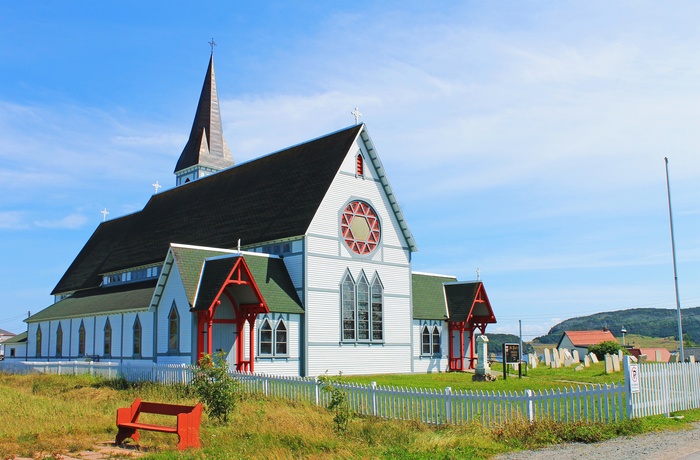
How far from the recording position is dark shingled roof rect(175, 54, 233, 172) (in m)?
61.9

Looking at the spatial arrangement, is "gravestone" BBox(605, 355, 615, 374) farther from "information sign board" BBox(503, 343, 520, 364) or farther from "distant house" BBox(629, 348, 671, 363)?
"distant house" BBox(629, 348, 671, 363)

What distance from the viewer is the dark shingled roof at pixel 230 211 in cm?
3719

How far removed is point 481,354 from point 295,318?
361 inches

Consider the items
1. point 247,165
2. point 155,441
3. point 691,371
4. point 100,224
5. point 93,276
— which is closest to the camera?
point 155,441

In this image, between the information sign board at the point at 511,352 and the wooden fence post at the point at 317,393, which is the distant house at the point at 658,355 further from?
the wooden fence post at the point at 317,393

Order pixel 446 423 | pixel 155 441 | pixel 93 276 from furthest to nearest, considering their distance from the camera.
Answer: pixel 93 276 → pixel 446 423 → pixel 155 441

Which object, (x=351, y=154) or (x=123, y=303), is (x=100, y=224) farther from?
(x=351, y=154)

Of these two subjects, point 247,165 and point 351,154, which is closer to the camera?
point 351,154

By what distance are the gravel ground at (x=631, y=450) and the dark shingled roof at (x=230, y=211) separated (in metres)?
22.3

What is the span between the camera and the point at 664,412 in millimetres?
17297

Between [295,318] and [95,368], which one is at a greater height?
[295,318]

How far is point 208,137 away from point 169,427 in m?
50.1

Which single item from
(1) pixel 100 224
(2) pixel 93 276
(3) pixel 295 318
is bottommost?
(3) pixel 295 318

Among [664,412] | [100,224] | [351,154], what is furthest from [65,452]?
[100,224]
